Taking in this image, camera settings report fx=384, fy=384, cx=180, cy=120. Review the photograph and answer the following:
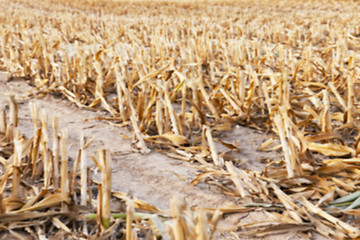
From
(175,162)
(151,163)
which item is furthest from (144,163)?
(175,162)

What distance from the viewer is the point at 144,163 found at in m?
1.86

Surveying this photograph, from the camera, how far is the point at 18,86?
10.7 ft

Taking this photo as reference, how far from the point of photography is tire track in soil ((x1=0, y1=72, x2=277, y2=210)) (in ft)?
5.08

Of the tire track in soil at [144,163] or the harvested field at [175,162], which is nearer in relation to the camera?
the harvested field at [175,162]

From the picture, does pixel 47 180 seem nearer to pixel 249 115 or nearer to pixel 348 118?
pixel 249 115

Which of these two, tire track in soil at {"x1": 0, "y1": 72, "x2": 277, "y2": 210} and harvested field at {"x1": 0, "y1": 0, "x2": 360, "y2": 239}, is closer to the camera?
harvested field at {"x1": 0, "y1": 0, "x2": 360, "y2": 239}

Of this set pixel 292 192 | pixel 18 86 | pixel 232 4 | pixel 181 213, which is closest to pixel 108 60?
pixel 18 86

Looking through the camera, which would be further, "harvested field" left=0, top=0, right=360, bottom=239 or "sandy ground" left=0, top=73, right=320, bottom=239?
"sandy ground" left=0, top=73, right=320, bottom=239

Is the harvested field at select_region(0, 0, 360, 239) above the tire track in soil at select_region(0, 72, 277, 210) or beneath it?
above

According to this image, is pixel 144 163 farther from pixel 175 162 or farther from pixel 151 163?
pixel 175 162

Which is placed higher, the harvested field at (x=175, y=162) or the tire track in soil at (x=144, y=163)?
the harvested field at (x=175, y=162)

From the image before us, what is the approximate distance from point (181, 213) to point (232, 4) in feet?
38.0

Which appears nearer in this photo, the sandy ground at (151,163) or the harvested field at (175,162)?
the harvested field at (175,162)

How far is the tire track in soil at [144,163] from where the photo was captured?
1.55 m
